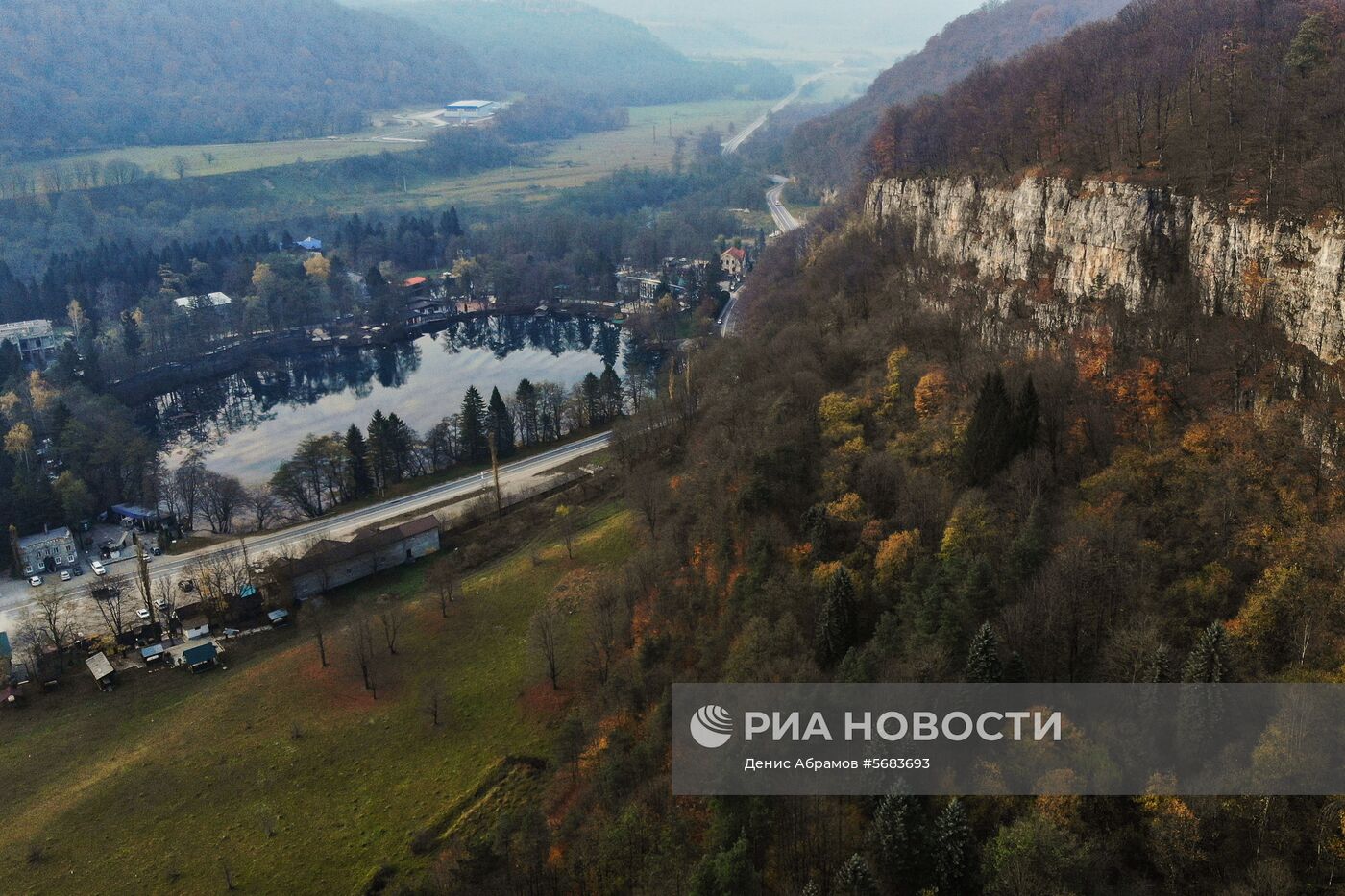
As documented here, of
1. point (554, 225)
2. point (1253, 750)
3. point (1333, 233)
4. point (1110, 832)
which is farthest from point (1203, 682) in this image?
point (554, 225)

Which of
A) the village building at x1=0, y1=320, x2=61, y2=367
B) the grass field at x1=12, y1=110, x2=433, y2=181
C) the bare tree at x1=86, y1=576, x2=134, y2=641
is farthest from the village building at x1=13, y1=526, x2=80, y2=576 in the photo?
the grass field at x1=12, y1=110, x2=433, y2=181

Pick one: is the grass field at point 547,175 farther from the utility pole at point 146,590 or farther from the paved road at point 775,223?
the utility pole at point 146,590

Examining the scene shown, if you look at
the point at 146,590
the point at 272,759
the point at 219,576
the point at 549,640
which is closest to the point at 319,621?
the point at 219,576

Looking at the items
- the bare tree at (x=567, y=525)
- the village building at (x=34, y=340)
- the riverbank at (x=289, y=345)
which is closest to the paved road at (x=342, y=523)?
the bare tree at (x=567, y=525)

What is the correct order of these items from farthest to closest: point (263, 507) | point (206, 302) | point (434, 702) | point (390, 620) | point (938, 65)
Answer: point (938, 65) < point (206, 302) < point (263, 507) < point (390, 620) < point (434, 702)

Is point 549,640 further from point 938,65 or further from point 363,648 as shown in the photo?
point 938,65

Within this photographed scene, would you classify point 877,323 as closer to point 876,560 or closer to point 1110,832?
point 876,560
